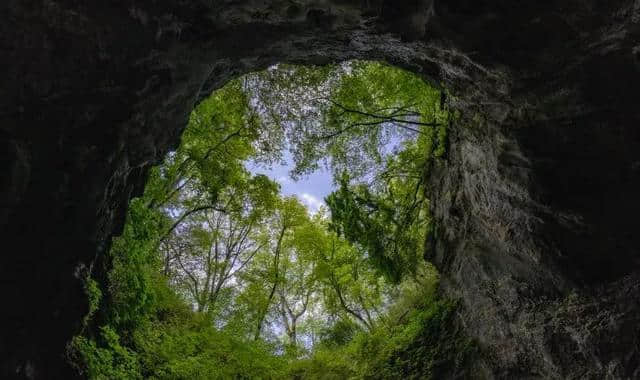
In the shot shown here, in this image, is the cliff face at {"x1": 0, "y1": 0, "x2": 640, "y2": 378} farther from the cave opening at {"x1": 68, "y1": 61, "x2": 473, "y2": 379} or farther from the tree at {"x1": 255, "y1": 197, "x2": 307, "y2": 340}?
the tree at {"x1": 255, "y1": 197, "x2": 307, "y2": 340}

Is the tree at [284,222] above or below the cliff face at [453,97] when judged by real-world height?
above

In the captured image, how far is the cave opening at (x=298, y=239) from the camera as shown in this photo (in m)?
8.71

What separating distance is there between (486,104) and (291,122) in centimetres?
722

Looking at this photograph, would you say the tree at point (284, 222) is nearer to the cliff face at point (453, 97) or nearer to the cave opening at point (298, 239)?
the cave opening at point (298, 239)

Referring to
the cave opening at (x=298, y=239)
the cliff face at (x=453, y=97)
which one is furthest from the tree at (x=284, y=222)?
the cliff face at (x=453, y=97)

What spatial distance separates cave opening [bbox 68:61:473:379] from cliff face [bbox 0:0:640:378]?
52.6 inches

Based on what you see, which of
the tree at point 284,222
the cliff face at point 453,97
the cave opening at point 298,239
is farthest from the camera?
the tree at point 284,222

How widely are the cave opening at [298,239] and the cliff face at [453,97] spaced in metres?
1.34

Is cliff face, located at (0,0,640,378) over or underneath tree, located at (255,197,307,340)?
underneath

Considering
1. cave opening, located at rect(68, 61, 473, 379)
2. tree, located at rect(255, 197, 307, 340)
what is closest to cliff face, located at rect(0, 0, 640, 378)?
cave opening, located at rect(68, 61, 473, 379)

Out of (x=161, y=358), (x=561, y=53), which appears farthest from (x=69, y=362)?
(x=561, y=53)

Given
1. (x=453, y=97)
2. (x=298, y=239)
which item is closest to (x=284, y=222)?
(x=298, y=239)

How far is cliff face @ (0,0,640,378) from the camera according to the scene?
4.63m

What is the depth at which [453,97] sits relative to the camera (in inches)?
336
